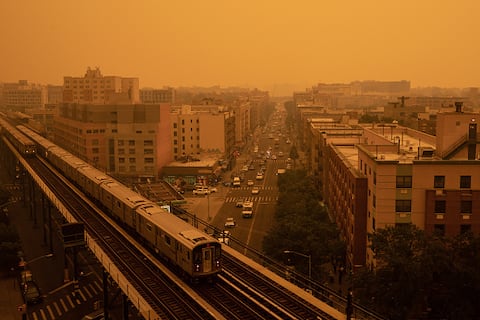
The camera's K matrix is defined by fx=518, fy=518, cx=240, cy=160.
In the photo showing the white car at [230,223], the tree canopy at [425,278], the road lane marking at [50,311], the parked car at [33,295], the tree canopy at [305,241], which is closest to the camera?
the tree canopy at [425,278]

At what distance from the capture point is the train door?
1022 inches

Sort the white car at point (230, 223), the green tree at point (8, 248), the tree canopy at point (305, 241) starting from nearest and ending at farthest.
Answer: the tree canopy at point (305, 241) < the green tree at point (8, 248) < the white car at point (230, 223)

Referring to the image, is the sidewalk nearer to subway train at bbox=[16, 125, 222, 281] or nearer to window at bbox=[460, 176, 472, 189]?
subway train at bbox=[16, 125, 222, 281]

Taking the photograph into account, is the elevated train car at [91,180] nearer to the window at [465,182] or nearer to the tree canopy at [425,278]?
the tree canopy at [425,278]

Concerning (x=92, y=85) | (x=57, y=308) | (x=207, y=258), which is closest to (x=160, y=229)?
(x=207, y=258)

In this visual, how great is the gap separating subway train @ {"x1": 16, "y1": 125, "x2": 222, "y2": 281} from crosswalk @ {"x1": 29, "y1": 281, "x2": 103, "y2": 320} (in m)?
5.04

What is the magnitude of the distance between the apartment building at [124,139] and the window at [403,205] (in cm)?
5375

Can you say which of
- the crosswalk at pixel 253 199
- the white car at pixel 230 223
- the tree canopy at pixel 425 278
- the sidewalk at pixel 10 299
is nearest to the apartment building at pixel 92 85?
the crosswalk at pixel 253 199

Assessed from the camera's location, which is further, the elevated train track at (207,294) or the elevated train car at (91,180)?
the elevated train car at (91,180)

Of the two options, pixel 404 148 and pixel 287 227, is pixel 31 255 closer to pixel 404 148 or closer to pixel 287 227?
pixel 287 227

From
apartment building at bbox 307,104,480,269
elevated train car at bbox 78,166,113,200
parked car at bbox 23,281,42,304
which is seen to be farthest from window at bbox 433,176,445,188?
parked car at bbox 23,281,42,304

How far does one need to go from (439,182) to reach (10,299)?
99.8ft

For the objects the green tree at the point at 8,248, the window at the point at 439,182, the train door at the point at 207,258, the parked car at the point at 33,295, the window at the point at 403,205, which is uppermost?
the window at the point at 439,182

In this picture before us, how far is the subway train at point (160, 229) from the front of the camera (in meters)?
26.0
